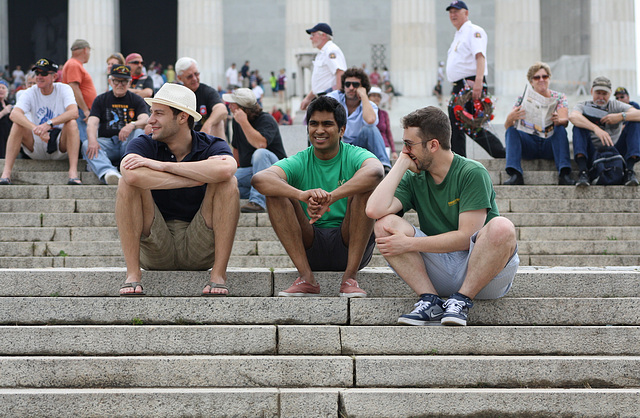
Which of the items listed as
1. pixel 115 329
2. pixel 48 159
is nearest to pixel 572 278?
pixel 115 329

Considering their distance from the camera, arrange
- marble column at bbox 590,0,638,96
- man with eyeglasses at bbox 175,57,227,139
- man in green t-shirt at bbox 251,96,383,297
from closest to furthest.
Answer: man in green t-shirt at bbox 251,96,383,297 < man with eyeglasses at bbox 175,57,227,139 < marble column at bbox 590,0,638,96

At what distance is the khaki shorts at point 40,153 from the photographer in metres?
12.2

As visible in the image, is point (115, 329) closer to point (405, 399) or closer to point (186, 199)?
point (186, 199)

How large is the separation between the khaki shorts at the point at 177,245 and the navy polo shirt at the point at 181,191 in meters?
0.09

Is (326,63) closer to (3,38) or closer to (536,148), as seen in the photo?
(536,148)

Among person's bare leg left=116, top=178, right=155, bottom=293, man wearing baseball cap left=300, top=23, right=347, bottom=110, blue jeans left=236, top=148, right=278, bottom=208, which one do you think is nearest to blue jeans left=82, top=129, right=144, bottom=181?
blue jeans left=236, top=148, right=278, bottom=208

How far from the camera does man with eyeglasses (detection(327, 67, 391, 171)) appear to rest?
11.1 m

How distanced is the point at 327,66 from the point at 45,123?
4206mm

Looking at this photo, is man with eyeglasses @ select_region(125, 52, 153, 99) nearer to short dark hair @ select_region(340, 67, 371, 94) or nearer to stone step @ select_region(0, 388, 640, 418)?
short dark hair @ select_region(340, 67, 371, 94)

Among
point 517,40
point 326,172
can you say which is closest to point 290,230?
point 326,172

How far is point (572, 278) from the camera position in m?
6.64

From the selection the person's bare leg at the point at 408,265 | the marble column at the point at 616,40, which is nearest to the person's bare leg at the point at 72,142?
the person's bare leg at the point at 408,265

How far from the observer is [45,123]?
1173cm

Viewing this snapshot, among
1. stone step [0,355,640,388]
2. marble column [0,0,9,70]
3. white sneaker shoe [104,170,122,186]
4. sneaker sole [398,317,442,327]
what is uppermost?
marble column [0,0,9,70]
